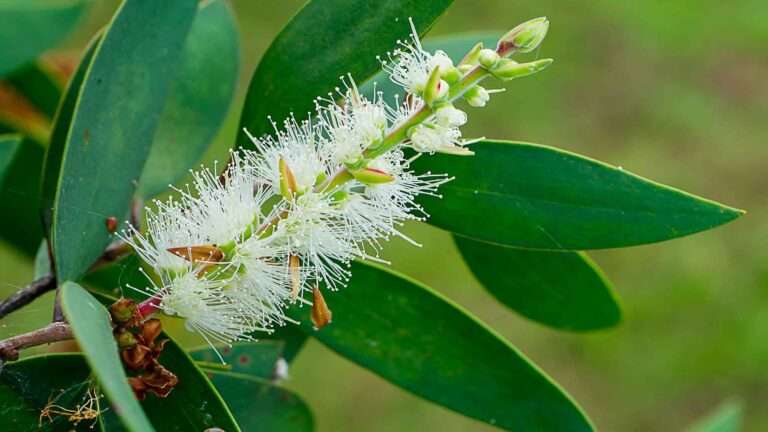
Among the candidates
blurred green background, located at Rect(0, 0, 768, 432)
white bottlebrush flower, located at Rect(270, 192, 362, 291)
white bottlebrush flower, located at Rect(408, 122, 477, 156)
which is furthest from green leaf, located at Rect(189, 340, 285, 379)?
blurred green background, located at Rect(0, 0, 768, 432)

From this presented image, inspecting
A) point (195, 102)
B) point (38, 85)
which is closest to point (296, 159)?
point (195, 102)

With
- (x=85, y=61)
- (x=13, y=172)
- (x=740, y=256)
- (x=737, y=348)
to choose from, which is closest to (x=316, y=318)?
(x=85, y=61)

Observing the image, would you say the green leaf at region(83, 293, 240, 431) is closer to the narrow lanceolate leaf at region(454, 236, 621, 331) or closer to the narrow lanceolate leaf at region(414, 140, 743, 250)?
the narrow lanceolate leaf at region(414, 140, 743, 250)

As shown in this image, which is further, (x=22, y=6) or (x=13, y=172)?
(x=22, y=6)

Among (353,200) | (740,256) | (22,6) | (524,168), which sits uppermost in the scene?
(740,256)

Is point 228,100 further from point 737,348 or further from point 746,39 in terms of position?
point 746,39

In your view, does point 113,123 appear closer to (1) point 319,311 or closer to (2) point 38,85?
(1) point 319,311
